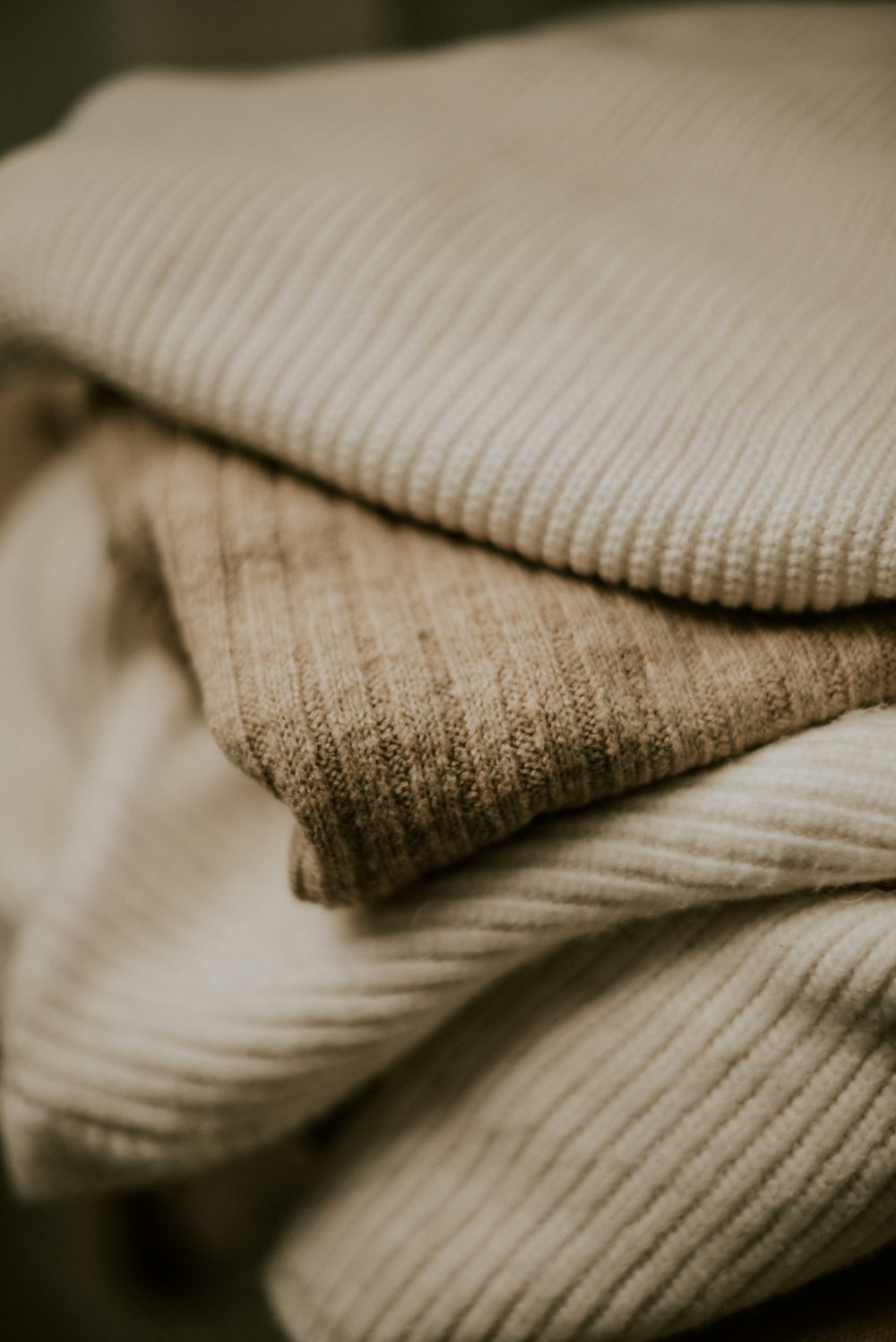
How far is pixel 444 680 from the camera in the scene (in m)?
0.24

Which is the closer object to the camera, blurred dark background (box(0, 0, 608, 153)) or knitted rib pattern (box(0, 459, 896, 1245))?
knitted rib pattern (box(0, 459, 896, 1245))

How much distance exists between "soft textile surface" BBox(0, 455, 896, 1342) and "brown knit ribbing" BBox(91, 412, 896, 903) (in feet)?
0.07

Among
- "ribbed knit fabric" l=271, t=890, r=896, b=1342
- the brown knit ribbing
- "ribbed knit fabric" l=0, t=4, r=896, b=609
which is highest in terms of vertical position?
"ribbed knit fabric" l=0, t=4, r=896, b=609

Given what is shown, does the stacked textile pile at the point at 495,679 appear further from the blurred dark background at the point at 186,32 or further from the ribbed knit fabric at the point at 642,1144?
the blurred dark background at the point at 186,32

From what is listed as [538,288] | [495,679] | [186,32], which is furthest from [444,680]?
[186,32]

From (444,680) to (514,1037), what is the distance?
14 centimetres

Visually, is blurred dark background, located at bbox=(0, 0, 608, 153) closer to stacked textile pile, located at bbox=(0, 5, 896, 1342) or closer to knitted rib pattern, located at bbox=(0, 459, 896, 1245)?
stacked textile pile, located at bbox=(0, 5, 896, 1342)

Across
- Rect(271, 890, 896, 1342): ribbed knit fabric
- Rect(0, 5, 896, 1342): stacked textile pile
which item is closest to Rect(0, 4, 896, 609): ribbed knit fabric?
Rect(0, 5, 896, 1342): stacked textile pile

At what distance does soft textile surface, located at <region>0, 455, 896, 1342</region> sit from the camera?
249mm

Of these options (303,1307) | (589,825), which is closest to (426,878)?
(589,825)

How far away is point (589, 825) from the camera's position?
261mm

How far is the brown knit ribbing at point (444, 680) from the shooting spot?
0.76 ft

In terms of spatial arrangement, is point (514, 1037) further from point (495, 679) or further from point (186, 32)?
point (186, 32)

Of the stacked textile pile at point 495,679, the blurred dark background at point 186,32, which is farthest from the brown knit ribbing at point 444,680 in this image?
the blurred dark background at point 186,32
